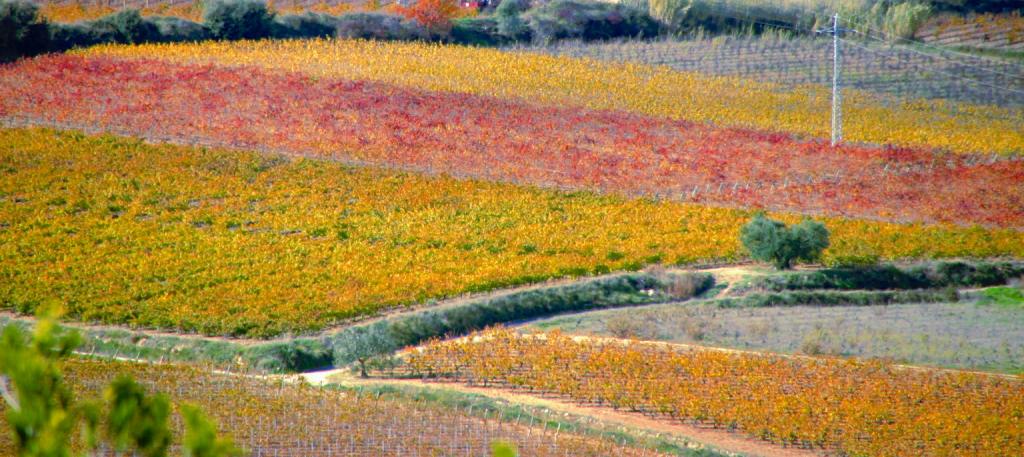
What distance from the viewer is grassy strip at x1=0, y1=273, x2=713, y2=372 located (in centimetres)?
2281

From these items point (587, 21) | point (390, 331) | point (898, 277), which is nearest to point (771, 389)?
point (390, 331)

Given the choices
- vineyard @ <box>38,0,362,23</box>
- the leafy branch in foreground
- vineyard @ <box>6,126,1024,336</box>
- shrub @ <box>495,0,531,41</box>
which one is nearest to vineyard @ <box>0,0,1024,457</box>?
the leafy branch in foreground

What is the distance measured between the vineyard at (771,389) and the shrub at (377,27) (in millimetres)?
34834

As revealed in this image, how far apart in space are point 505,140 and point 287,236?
13.1 meters

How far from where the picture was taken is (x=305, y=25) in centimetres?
5684

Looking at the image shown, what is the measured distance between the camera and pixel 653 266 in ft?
102

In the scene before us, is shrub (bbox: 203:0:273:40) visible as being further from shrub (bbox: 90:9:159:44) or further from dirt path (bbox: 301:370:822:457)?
dirt path (bbox: 301:370:822:457)

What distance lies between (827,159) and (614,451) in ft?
93.4

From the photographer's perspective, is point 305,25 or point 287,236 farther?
point 305,25

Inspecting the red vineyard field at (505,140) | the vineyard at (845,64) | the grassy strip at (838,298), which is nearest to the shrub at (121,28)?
the red vineyard field at (505,140)

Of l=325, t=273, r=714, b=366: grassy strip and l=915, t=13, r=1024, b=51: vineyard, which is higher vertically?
l=915, t=13, r=1024, b=51: vineyard

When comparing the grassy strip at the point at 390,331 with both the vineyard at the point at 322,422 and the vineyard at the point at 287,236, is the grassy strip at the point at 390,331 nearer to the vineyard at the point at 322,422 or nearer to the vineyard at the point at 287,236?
the vineyard at the point at 287,236

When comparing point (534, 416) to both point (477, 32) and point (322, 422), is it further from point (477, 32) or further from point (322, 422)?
point (477, 32)

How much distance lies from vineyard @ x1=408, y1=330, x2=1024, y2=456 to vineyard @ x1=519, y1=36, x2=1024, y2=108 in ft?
120
